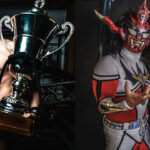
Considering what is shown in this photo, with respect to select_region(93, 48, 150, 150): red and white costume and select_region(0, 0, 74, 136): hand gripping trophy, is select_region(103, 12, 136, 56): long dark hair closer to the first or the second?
select_region(93, 48, 150, 150): red and white costume

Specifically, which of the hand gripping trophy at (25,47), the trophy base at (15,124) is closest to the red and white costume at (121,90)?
the hand gripping trophy at (25,47)

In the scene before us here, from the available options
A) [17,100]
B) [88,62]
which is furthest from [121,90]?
[17,100]

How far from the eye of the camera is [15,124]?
0.57 metres

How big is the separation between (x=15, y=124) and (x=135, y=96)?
640mm

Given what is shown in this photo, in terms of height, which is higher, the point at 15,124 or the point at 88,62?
the point at 88,62

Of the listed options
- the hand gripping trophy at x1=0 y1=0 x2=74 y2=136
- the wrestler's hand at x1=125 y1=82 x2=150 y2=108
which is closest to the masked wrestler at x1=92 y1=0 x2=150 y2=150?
the wrestler's hand at x1=125 y1=82 x2=150 y2=108

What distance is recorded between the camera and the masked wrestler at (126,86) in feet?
3.19

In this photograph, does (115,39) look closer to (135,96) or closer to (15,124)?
(135,96)

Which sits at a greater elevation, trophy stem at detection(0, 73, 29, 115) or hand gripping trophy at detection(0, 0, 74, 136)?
hand gripping trophy at detection(0, 0, 74, 136)

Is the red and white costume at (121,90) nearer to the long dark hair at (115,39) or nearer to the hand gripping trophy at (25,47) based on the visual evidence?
the long dark hair at (115,39)

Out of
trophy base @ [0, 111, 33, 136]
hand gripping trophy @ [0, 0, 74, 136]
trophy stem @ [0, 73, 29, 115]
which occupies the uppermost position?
hand gripping trophy @ [0, 0, 74, 136]

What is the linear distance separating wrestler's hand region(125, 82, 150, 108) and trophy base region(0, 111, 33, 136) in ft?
1.86

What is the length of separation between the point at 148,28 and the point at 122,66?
250mm

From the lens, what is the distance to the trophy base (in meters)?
0.56
